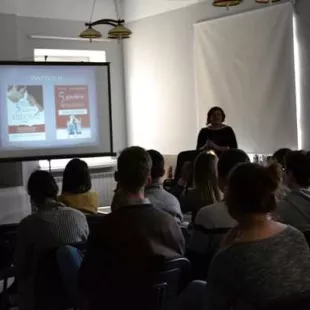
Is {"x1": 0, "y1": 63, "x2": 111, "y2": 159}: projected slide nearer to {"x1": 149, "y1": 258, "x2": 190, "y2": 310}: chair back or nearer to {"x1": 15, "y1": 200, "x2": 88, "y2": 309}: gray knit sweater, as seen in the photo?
{"x1": 15, "y1": 200, "x2": 88, "y2": 309}: gray knit sweater

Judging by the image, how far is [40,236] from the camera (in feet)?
9.50

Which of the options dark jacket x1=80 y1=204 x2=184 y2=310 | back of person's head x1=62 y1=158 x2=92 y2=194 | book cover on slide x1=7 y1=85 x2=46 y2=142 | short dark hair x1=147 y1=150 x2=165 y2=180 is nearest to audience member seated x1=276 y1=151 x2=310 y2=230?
dark jacket x1=80 y1=204 x2=184 y2=310

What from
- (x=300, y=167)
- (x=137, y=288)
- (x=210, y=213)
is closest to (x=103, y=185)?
(x=300, y=167)

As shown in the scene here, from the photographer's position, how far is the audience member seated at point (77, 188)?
3805 mm

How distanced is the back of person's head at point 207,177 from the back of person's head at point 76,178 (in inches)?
30.0

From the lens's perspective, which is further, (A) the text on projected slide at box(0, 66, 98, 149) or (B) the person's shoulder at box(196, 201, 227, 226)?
(A) the text on projected slide at box(0, 66, 98, 149)

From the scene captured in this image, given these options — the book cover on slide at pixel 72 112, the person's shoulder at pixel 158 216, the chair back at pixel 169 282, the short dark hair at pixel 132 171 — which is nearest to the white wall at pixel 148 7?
the book cover on slide at pixel 72 112

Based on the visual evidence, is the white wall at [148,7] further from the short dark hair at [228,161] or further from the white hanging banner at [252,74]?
the short dark hair at [228,161]

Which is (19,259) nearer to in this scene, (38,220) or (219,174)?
(38,220)

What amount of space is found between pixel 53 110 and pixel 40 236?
4430 millimetres

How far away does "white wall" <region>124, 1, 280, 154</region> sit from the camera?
7453mm

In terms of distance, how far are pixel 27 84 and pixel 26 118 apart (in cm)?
41

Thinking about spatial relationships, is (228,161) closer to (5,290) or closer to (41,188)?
(41,188)

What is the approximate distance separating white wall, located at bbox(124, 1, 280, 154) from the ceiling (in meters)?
0.10
